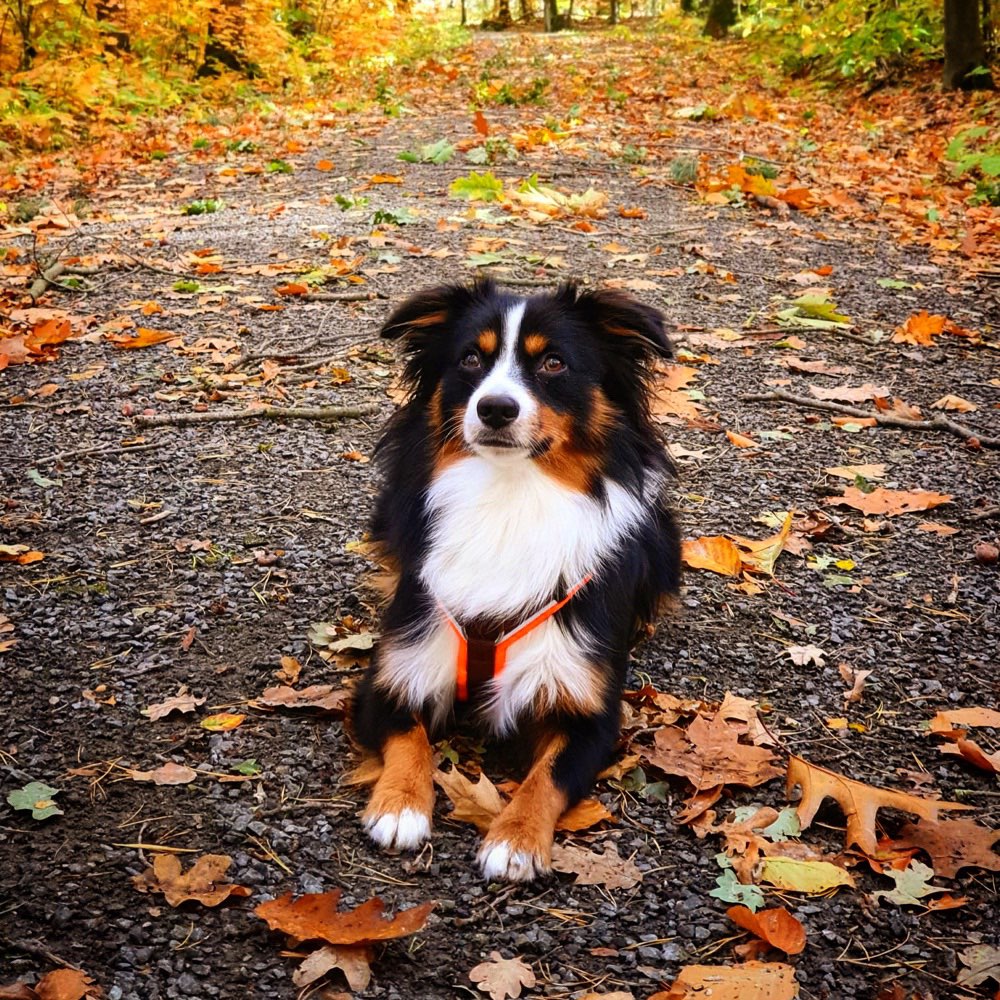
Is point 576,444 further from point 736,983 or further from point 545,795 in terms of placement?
point 736,983

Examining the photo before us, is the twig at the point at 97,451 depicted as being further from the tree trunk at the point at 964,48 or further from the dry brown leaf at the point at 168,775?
the tree trunk at the point at 964,48

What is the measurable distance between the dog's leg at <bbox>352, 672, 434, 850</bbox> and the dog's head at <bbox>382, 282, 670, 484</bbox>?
0.84 metres

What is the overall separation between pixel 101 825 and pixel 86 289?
526 cm

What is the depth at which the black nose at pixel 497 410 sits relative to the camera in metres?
2.85

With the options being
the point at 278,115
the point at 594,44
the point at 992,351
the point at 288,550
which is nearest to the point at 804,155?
the point at 992,351

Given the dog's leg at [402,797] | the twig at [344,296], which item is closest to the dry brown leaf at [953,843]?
the dog's leg at [402,797]

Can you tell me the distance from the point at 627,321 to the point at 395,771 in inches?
60.9

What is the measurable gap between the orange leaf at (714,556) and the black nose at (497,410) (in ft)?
5.61

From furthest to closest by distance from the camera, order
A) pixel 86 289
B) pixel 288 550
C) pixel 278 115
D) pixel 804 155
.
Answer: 1. pixel 278 115
2. pixel 804 155
3. pixel 86 289
4. pixel 288 550

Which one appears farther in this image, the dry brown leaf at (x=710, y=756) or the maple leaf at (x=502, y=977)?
the dry brown leaf at (x=710, y=756)

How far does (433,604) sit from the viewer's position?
3.12m

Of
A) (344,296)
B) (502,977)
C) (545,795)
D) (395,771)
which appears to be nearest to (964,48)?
(344,296)

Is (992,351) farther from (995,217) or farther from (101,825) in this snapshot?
(101,825)

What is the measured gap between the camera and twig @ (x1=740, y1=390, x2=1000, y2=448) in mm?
5395
